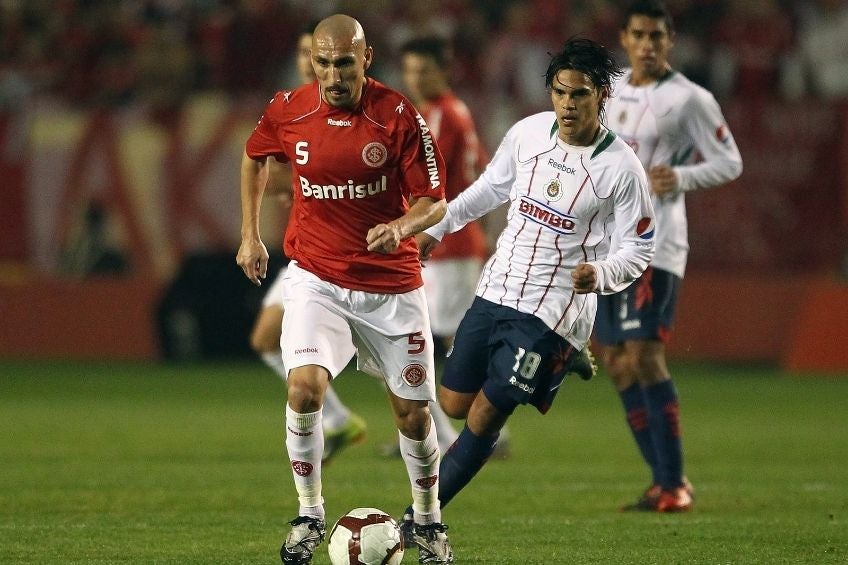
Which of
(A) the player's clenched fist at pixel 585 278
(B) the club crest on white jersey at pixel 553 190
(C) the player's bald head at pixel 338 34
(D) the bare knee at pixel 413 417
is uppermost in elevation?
(C) the player's bald head at pixel 338 34

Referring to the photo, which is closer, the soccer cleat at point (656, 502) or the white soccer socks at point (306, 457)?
the white soccer socks at point (306, 457)

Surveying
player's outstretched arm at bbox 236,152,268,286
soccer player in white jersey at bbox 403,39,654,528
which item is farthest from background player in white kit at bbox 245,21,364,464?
soccer player in white jersey at bbox 403,39,654,528

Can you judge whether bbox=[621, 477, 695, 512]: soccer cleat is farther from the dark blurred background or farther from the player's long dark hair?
the dark blurred background

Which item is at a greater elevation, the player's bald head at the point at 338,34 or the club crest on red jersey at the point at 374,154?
the player's bald head at the point at 338,34

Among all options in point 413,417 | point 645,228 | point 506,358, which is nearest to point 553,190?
point 645,228

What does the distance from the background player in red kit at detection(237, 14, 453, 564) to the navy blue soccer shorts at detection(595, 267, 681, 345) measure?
177cm

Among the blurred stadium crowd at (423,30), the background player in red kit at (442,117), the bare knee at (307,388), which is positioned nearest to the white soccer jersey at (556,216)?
the bare knee at (307,388)

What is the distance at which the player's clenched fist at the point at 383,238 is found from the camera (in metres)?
5.73

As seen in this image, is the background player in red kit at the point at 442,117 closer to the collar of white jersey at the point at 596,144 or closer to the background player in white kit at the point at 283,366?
the background player in white kit at the point at 283,366

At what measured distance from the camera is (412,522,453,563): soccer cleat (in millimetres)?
6086

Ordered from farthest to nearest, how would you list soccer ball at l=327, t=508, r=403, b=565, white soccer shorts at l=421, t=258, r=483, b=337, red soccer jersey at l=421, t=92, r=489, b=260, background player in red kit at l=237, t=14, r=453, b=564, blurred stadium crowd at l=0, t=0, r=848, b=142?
blurred stadium crowd at l=0, t=0, r=848, b=142, white soccer shorts at l=421, t=258, r=483, b=337, red soccer jersey at l=421, t=92, r=489, b=260, background player in red kit at l=237, t=14, r=453, b=564, soccer ball at l=327, t=508, r=403, b=565

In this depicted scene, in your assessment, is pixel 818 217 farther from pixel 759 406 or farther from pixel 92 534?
pixel 92 534

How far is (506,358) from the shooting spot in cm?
634

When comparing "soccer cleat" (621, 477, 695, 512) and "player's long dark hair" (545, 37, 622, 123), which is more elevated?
"player's long dark hair" (545, 37, 622, 123)
